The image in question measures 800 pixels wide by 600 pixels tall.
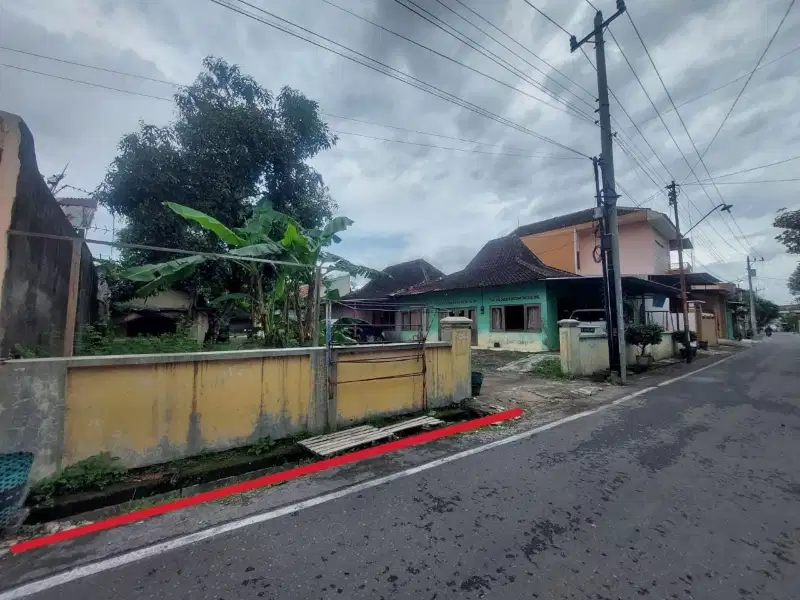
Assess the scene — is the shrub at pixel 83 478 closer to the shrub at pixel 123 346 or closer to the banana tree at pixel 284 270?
the shrub at pixel 123 346

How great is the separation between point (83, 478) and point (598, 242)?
937 inches

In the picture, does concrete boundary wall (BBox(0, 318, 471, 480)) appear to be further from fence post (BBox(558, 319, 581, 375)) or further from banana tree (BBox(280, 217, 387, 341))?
fence post (BBox(558, 319, 581, 375))

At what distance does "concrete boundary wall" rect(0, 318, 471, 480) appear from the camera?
3625 millimetres

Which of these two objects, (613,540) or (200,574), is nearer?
(200,574)

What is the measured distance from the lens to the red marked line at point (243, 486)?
3.09m

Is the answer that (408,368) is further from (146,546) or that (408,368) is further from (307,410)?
(146,546)

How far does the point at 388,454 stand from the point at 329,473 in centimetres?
91

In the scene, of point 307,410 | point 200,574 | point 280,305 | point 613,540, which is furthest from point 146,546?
point 280,305

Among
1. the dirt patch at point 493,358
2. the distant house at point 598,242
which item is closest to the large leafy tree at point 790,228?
the distant house at point 598,242

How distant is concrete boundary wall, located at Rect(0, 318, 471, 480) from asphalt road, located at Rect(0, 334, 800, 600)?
5.99ft

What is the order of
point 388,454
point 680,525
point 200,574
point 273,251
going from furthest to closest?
point 273,251 < point 388,454 < point 680,525 < point 200,574

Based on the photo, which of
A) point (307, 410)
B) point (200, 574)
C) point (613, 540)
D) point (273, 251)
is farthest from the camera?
point (273, 251)

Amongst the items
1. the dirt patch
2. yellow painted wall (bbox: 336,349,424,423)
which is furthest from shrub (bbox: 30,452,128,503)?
the dirt patch

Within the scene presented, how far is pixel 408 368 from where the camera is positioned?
21.7ft
